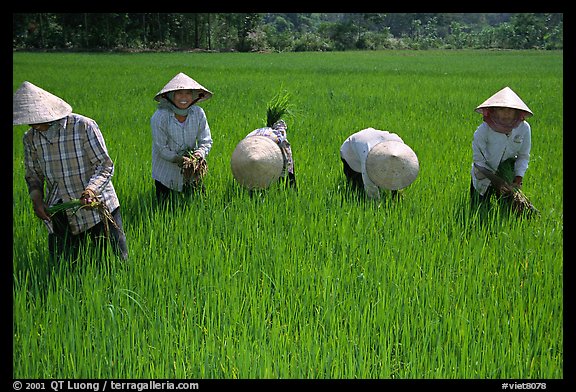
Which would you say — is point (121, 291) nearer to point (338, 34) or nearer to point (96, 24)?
point (96, 24)

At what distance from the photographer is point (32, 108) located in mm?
2334

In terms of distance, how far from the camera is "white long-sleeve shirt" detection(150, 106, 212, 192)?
11.3 feet

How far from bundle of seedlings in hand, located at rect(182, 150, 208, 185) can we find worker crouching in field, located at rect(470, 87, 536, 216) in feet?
5.70

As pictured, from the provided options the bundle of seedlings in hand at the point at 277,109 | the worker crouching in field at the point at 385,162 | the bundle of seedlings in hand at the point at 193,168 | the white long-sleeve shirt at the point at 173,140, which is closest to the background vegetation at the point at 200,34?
the bundle of seedlings in hand at the point at 277,109

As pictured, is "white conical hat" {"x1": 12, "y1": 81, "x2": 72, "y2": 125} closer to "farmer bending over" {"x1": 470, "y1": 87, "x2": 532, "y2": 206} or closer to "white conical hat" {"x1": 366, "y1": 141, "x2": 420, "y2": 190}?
"white conical hat" {"x1": 366, "y1": 141, "x2": 420, "y2": 190}

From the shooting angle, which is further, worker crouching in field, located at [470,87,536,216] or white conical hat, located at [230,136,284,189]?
white conical hat, located at [230,136,284,189]

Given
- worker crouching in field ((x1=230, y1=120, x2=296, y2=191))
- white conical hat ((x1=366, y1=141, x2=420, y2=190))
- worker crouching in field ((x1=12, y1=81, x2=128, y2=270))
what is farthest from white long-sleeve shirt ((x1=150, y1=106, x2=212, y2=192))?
white conical hat ((x1=366, y1=141, x2=420, y2=190))

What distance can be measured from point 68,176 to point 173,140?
3.39 ft

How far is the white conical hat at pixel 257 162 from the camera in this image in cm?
338

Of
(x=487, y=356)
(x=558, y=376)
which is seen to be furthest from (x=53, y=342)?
(x=558, y=376)

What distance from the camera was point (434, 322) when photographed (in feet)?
6.79

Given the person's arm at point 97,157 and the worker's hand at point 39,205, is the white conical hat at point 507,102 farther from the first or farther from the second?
the worker's hand at point 39,205

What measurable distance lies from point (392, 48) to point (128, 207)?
120ft

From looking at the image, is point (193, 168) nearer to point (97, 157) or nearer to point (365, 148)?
point (97, 157)
